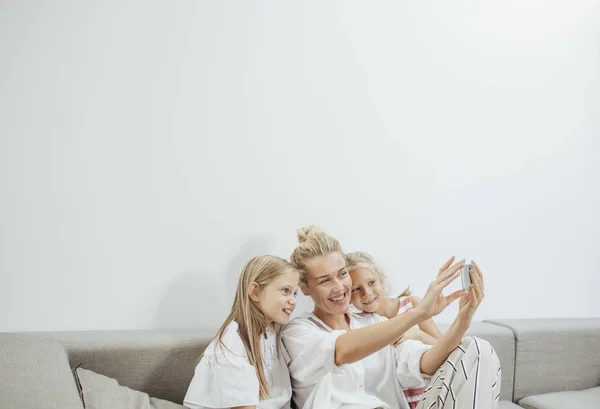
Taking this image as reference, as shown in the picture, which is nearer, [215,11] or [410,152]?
[215,11]

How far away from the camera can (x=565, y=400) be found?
2244mm

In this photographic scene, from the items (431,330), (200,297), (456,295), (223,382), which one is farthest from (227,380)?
(431,330)

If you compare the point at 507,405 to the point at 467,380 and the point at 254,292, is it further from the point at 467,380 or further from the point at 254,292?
the point at 254,292

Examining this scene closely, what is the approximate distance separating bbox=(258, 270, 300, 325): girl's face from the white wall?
0.38m

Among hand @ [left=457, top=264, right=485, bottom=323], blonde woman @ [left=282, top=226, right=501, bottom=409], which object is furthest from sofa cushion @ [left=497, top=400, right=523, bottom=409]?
hand @ [left=457, top=264, right=485, bottom=323]

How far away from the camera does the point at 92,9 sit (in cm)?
208

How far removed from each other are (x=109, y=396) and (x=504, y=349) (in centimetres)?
147

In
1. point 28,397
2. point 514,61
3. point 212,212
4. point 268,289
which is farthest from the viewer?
point 514,61

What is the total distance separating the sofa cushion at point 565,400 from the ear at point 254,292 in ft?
3.76

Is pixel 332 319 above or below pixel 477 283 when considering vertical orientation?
below

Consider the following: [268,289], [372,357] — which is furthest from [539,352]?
[268,289]

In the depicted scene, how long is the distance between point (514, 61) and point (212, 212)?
1544 mm

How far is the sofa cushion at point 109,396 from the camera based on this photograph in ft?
5.22

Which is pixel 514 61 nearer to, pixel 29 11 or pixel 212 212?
pixel 212 212
